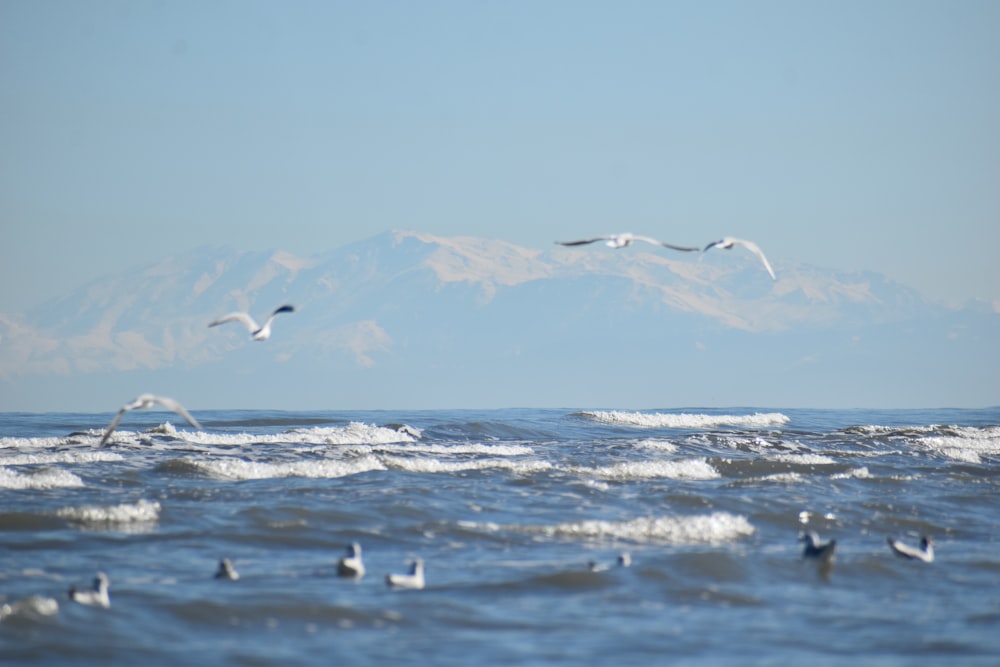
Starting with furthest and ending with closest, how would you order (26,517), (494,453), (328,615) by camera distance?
(494,453), (26,517), (328,615)

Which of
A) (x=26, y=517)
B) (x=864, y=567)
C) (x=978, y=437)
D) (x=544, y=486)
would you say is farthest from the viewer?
(x=978, y=437)

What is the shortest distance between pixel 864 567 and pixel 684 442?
57.9ft

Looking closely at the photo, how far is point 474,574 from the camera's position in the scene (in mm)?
15188

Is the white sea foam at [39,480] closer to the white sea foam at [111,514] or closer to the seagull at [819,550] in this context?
the white sea foam at [111,514]

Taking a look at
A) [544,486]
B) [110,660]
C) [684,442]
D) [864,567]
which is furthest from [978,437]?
[110,660]

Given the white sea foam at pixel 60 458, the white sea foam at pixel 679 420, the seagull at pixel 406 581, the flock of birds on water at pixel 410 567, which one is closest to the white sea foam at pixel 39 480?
the white sea foam at pixel 60 458

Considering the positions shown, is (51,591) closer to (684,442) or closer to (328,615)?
(328,615)

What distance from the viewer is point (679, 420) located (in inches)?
1859

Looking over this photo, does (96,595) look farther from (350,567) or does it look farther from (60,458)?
(60,458)

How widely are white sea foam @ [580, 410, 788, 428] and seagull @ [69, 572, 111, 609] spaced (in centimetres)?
3136

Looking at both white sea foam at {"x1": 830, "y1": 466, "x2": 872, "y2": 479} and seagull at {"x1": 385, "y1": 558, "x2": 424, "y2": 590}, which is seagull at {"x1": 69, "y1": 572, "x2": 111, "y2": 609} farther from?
white sea foam at {"x1": 830, "y1": 466, "x2": 872, "y2": 479}

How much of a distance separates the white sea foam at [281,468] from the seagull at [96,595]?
10.3m

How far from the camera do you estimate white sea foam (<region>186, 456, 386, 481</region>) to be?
24125 mm

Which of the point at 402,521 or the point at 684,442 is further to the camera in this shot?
the point at 684,442
